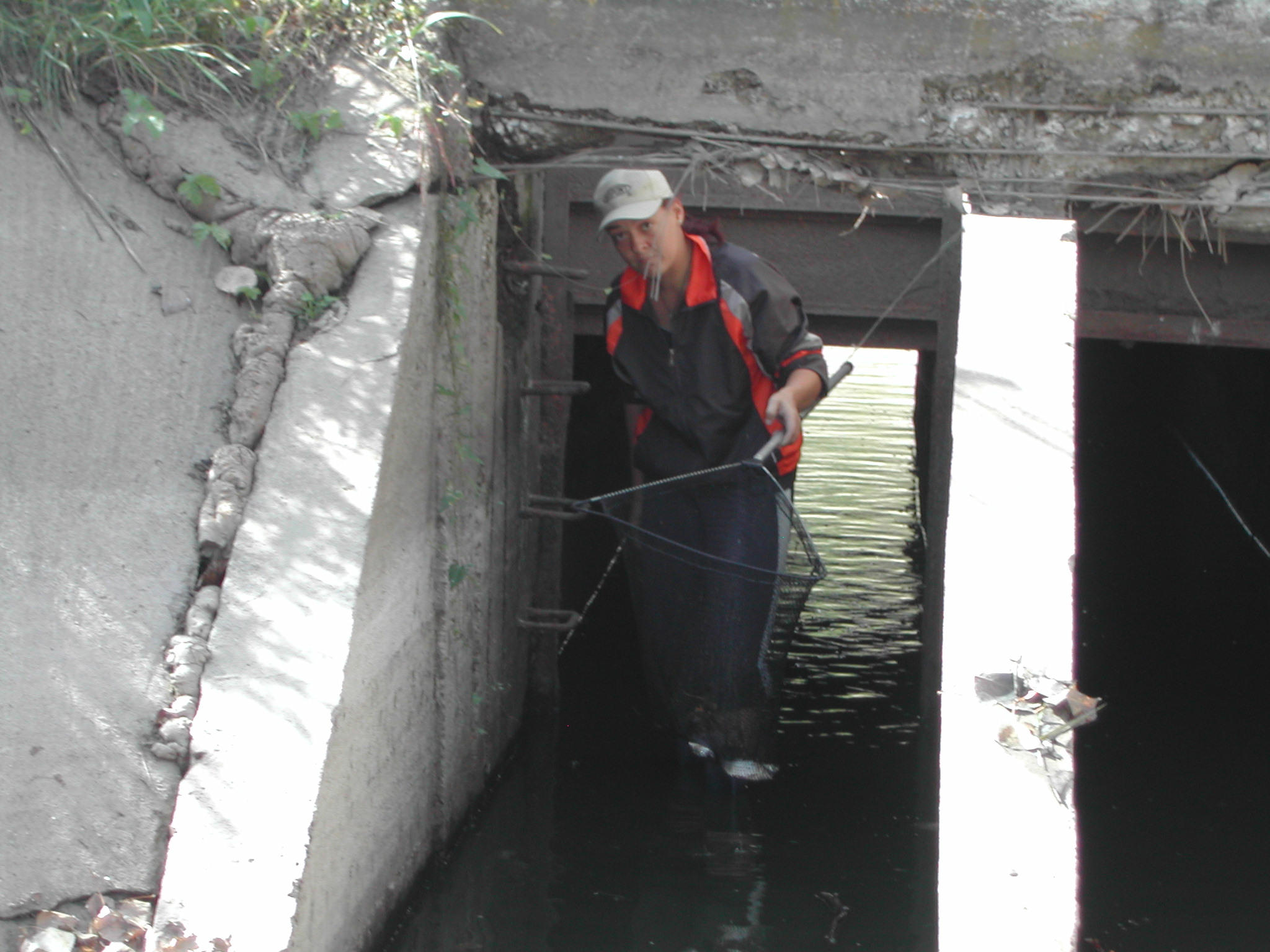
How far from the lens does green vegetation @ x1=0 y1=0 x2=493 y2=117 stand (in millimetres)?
3648

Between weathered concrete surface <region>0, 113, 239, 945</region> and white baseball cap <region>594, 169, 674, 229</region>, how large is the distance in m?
1.31

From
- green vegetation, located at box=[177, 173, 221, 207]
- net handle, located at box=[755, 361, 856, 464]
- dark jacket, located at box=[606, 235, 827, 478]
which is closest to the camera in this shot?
green vegetation, located at box=[177, 173, 221, 207]

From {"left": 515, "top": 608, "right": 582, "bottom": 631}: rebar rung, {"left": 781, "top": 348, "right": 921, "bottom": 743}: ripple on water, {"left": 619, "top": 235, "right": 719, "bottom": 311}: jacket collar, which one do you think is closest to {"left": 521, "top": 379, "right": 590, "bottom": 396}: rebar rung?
{"left": 619, "top": 235, "right": 719, "bottom": 311}: jacket collar

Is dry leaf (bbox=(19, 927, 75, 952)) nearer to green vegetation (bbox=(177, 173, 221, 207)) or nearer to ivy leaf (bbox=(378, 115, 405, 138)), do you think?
green vegetation (bbox=(177, 173, 221, 207))

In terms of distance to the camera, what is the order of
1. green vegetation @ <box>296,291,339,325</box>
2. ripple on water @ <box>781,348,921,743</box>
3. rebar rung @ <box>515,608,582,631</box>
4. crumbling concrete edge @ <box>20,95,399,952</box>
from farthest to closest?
ripple on water @ <box>781,348,921,743</box> → rebar rung @ <box>515,608,582,631</box> → green vegetation @ <box>296,291,339,325</box> → crumbling concrete edge @ <box>20,95,399,952</box>

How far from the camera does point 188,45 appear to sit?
376cm

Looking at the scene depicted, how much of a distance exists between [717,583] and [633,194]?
135cm

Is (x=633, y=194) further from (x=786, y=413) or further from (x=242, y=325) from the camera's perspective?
(x=242, y=325)

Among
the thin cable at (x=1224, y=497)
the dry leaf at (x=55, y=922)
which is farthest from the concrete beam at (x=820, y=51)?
the thin cable at (x=1224, y=497)

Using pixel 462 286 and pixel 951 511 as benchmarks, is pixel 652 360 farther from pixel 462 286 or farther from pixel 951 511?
pixel 951 511

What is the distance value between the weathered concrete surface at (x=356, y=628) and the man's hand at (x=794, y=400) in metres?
1.02

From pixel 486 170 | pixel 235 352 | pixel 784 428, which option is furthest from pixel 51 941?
pixel 486 170

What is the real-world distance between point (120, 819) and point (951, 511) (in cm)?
200

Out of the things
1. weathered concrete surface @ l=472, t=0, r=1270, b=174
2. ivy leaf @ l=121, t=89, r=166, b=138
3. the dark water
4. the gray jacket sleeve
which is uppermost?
weathered concrete surface @ l=472, t=0, r=1270, b=174
